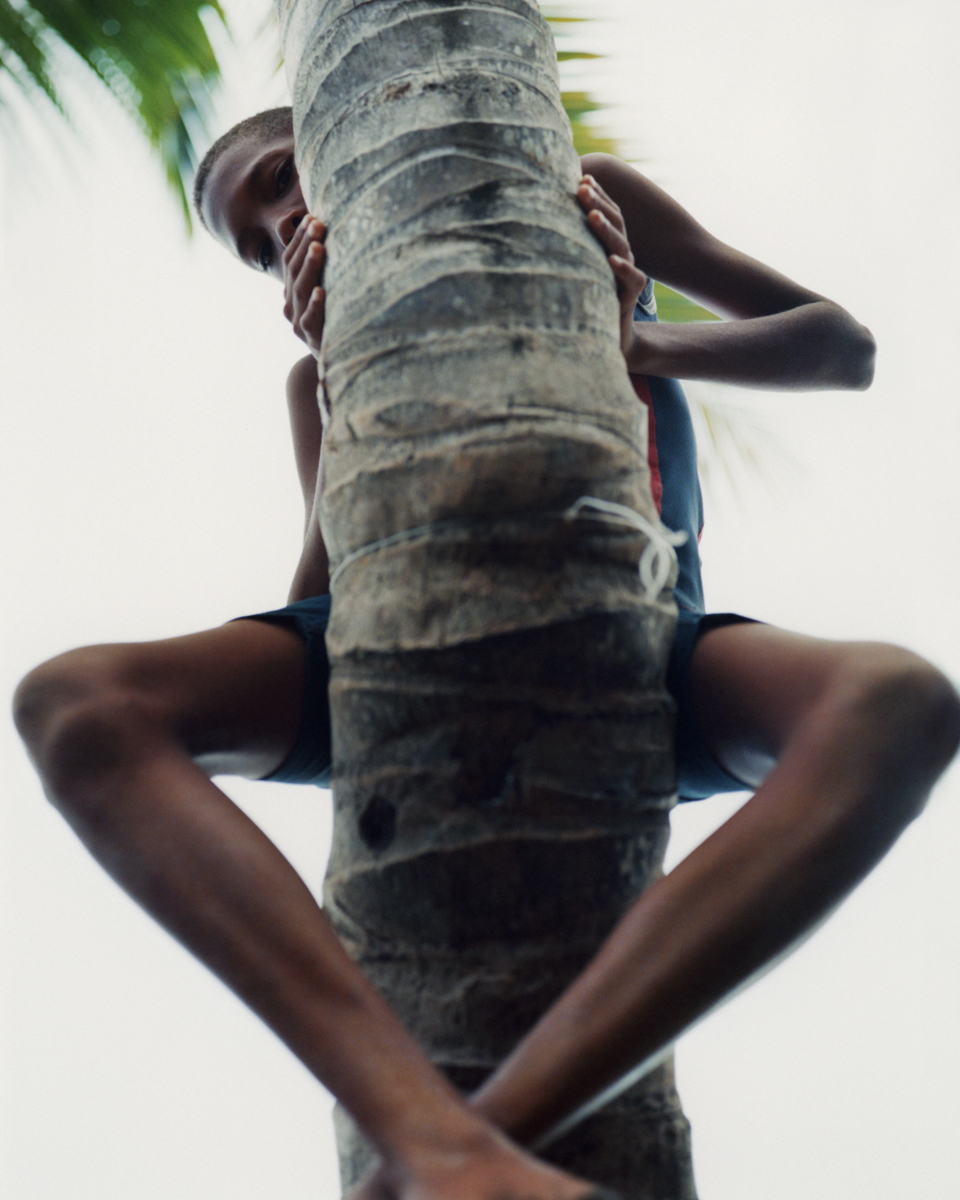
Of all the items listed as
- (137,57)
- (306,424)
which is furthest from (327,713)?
(137,57)

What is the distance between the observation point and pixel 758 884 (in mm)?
810

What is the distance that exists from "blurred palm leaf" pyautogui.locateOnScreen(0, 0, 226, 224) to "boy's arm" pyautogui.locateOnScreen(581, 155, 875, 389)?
140cm

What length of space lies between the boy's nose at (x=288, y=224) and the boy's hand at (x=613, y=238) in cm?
49

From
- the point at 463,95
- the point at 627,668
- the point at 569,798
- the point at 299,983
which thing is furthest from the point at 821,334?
the point at 299,983

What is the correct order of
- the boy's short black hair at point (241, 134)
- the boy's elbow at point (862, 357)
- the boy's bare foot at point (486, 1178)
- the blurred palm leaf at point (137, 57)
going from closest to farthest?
the boy's bare foot at point (486, 1178) → the boy's elbow at point (862, 357) → the boy's short black hair at point (241, 134) → the blurred palm leaf at point (137, 57)

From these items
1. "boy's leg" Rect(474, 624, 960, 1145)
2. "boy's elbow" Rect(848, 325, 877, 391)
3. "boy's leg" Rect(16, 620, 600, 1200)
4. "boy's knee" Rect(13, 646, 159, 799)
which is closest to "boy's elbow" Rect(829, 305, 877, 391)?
"boy's elbow" Rect(848, 325, 877, 391)

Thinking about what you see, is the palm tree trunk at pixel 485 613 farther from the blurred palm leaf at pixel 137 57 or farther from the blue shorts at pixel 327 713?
the blurred palm leaf at pixel 137 57

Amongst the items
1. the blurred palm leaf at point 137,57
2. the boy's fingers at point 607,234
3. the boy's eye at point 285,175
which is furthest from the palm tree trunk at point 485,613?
the blurred palm leaf at point 137,57

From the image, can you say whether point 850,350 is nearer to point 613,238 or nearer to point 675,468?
point 675,468

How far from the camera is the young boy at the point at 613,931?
0.76 metres

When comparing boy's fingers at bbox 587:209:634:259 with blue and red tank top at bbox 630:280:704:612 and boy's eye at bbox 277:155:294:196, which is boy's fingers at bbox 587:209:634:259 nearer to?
blue and red tank top at bbox 630:280:704:612

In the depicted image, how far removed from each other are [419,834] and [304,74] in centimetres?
85

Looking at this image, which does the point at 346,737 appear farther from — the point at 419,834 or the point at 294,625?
the point at 294,625

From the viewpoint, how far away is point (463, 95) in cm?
107
